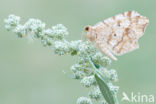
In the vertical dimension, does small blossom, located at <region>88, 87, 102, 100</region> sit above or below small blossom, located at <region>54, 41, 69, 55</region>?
below

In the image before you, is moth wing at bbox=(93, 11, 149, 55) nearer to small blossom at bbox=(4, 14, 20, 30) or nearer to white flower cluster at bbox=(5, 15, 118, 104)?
white flower cluster at bbox=(5, 15, 118, 104)

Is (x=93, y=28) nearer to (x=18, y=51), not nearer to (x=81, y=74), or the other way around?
(x=81, y=74)

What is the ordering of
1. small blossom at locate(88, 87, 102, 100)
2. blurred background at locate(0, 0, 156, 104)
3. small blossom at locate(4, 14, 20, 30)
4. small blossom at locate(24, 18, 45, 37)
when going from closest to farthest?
small blossom at locate(88, 87, 102, 100), small blossom at locate(24, 18, 45, 37), small blossom at locate(4, 14, 20, 30), blurred background at locate(0, 0, 156, 104)

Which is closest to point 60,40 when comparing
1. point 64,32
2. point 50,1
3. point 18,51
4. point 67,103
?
point 64,32

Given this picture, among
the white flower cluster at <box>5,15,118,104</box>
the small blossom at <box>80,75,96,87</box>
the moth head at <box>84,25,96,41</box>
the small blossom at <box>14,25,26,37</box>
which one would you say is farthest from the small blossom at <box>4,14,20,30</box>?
the small blossom at <box>80,75,96,87</box>

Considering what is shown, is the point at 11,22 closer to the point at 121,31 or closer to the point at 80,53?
the point at 80,53

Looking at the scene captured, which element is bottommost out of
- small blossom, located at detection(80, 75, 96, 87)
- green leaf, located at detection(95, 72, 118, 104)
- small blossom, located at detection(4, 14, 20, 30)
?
green leaf, located at detection(95, 72, 118, 104)

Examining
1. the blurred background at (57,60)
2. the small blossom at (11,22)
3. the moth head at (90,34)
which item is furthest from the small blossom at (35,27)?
the blurred background at (57,60)

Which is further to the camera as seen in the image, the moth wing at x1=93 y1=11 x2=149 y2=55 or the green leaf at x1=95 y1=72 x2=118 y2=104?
the moth wing at x1=93 y1=11 x2=149 y2=55
